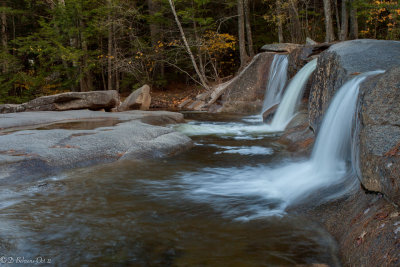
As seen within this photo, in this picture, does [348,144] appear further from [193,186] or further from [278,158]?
[193,186]

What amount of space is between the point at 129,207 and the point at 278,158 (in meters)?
3.19

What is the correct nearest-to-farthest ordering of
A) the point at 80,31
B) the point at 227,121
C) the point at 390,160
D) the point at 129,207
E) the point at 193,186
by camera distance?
the point at 390,160, the point at 129,207, the point at 193,186, the point at 227,121, the point at 80,31

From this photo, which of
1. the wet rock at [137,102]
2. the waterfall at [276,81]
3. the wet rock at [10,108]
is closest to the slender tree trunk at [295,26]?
the waterfall at [276,81]

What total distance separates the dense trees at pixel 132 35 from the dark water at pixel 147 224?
40.7 ft

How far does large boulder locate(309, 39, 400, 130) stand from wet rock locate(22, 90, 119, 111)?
828 cm

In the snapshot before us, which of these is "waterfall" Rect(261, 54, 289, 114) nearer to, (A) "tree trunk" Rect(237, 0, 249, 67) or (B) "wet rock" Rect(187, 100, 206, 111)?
(B) "wet rock" Rect(187, 100, 206, 111)

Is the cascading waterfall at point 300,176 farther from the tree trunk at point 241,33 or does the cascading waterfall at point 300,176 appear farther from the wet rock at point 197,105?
the tree trunk at point 241,33

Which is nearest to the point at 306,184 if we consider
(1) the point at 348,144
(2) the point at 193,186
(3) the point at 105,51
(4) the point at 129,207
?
(1) the point at 348,144

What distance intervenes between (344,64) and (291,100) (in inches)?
168

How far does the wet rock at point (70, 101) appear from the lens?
38.8 ft

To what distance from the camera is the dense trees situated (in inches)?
666

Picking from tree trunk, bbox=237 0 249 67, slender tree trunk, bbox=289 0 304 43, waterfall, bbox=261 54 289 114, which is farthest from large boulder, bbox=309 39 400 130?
slender tree trunk, bbox=289 0 304 43

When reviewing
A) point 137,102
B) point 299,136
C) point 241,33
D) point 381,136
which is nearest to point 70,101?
point 137,102

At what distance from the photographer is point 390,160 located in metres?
2.56
